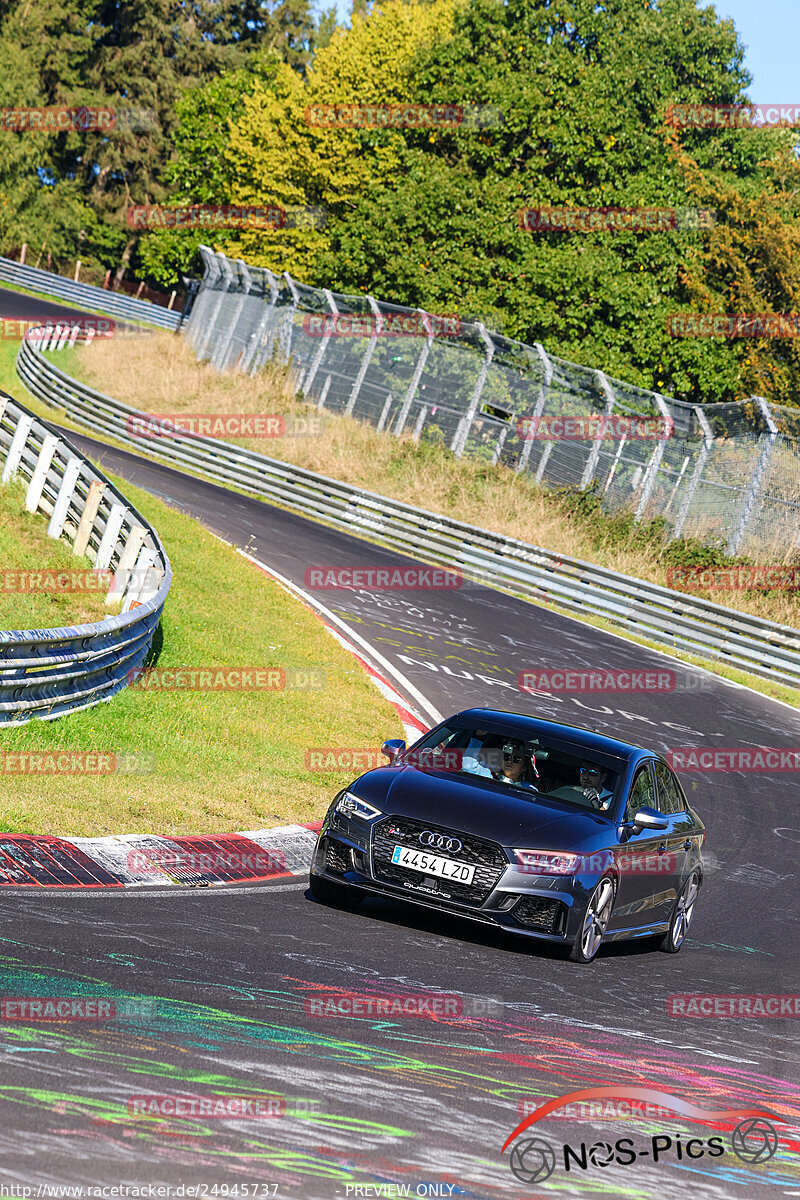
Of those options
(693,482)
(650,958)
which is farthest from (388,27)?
(650,958)

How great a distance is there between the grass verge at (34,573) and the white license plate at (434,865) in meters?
7.01

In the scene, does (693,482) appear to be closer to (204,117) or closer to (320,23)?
(204,117)

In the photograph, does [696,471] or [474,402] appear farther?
[474,402]

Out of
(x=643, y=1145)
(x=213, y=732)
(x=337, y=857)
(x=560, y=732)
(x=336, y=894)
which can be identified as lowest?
(x=213, y=732)

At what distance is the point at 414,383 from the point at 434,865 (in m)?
27.0

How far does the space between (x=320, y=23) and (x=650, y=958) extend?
3695 inches

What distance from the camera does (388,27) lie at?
54.0 meters

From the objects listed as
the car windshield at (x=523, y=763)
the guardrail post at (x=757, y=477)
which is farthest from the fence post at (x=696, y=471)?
the car windshield at (x=523, y=763)

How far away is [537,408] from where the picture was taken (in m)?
32.0

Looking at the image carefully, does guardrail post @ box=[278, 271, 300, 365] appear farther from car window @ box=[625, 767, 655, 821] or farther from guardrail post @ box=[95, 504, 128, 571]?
car window @ box=[625, 767, 655, 821]

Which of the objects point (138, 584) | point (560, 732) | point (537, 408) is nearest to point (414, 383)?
point (537, 408)

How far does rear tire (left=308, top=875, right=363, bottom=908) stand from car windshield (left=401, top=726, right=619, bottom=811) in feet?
3.40

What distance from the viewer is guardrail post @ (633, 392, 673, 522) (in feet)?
96.2

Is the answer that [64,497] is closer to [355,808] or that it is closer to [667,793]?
[667,793]
